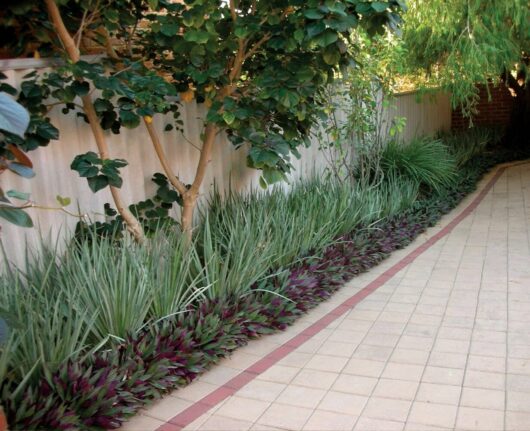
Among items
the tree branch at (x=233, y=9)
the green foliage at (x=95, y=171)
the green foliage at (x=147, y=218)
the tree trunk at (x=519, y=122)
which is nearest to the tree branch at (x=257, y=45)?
the tree branch at (x=233, y=9)

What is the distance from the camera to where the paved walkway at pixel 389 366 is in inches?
→ 131

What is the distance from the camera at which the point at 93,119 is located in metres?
4.40

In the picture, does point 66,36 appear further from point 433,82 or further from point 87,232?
point 433,82

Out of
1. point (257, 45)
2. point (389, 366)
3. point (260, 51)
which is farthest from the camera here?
point (260, 51)

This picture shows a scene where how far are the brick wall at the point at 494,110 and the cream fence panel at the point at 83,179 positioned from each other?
12570 mm

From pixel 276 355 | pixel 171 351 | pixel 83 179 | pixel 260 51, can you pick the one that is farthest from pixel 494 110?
pixel 171 351

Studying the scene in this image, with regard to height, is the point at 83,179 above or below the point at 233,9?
below

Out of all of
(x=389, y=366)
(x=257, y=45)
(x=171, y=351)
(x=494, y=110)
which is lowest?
(x=389, y=366)

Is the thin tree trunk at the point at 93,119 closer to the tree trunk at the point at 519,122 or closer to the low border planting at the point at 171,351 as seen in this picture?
the low border planting at the point at 171,351

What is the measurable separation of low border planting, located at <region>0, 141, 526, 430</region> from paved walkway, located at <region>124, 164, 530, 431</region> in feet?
0.40

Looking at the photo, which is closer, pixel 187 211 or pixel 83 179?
pixel 83 179

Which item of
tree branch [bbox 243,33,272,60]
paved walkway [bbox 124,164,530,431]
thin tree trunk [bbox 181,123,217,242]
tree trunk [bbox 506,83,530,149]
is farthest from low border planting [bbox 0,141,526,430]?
tree trunk [bbox 506,83,530,149]

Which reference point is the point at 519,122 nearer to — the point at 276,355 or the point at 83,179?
the point at 276,355

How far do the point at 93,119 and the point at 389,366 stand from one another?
113 inches
